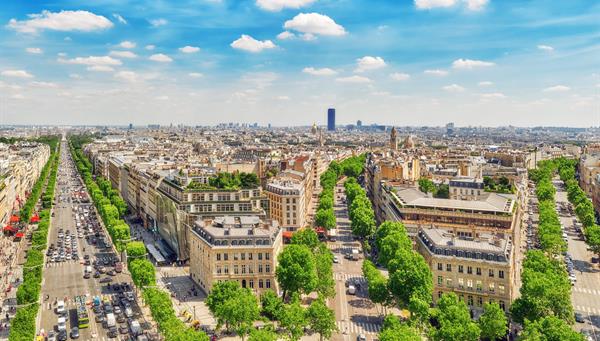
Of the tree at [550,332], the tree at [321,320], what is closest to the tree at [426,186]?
the tree at [321,320]

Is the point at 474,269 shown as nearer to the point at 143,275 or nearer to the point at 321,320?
the point at 321,320

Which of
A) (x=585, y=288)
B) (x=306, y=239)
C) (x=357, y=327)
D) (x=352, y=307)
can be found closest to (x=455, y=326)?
(x=357, y=327)

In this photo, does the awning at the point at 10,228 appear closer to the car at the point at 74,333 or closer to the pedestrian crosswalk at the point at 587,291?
the car at the point at 74,333

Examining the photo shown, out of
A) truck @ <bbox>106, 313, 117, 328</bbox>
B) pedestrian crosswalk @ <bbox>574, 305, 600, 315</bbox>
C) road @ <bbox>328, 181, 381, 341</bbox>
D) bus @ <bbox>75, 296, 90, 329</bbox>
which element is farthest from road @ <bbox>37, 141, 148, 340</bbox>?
pedestrian crosswalk @ <bbox>574, 305, 600, 315</bbox>

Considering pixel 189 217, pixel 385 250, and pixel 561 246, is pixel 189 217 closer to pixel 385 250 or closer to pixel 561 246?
pixel 385 250

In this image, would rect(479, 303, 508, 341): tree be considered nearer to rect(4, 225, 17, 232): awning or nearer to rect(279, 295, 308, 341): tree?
rect(279, 295, 308, 341): tree

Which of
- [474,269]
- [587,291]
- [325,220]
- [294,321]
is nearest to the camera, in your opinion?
[294,321]

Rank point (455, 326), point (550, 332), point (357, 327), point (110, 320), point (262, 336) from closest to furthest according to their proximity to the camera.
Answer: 1. point (550, 332)
2. point (262, 336)
3. point (455, 326)
4. point (110, 320)
5. point (357, 327)
